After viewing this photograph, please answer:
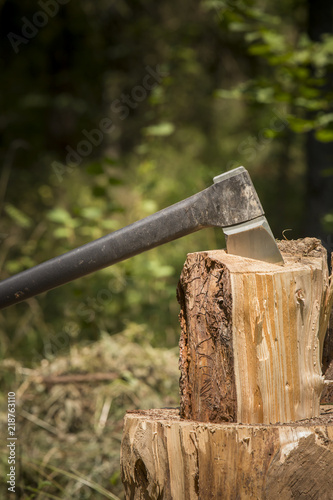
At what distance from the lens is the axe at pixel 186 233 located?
4.32 ft

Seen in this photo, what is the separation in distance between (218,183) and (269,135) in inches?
60.1

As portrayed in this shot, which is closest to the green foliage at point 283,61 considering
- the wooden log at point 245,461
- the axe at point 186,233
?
the axe at point 186,233

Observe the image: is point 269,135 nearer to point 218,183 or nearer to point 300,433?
point 218,183

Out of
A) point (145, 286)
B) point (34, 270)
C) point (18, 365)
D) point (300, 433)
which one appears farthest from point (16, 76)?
point (300, 433)

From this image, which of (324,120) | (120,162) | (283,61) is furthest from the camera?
(120,162)

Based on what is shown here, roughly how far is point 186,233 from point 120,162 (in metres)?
2.63

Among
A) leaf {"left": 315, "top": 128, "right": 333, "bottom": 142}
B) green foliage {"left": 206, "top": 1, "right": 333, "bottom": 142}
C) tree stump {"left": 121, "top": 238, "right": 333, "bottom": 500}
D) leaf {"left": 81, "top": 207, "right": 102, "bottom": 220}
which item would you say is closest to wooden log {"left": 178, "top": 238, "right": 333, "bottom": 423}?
tree stump {"left": 121, "top": 238, "right": 333, "bottom": 500}

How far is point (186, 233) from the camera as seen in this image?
4.57ft

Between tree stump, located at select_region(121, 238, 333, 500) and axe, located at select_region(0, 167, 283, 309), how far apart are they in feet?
0.20

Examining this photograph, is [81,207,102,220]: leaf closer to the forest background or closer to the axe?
the forest background

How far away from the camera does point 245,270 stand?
4.18ft

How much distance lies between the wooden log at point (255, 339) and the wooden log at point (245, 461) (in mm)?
60

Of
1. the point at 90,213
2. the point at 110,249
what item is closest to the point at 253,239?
the point at 110,249

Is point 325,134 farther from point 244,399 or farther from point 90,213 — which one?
point 244,399
